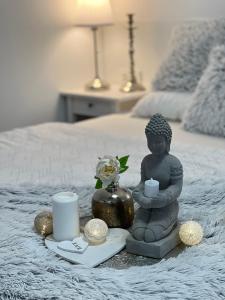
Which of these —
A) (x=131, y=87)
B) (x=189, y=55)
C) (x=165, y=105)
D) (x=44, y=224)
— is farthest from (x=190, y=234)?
(x=131, y=87)

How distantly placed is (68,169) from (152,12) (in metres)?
1.74

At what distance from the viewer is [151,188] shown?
4.04 ft

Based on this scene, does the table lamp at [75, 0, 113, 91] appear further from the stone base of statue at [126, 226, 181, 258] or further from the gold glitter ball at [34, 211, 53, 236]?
the stone base of statue at [126, 226, 181, 258]

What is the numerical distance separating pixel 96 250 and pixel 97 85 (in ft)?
7.66

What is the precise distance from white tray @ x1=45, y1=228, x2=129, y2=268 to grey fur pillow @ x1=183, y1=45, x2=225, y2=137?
1.21 m

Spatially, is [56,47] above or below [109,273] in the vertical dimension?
above

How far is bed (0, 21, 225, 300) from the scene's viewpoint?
1.11 meters

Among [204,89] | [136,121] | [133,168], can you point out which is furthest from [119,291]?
[136,121]

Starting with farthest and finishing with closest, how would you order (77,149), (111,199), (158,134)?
(77,149), (111,199), (158,134)

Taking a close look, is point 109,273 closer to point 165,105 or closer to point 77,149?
point 77,149

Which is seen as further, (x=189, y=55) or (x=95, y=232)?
(x=189, y=55)

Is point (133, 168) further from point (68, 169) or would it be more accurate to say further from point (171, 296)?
point (171, 296)

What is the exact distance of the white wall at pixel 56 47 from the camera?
3.26m

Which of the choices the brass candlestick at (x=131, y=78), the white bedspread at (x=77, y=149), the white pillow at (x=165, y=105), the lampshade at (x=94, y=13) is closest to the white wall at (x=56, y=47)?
the brass candlestick at (x=131, y=78)
